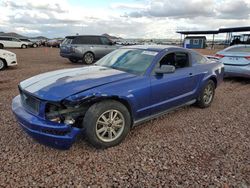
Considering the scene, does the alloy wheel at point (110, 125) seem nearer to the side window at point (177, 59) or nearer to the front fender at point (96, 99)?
the front fender at point (96, 99)

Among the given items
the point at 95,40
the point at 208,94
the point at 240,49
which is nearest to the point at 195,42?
the point at 95,40

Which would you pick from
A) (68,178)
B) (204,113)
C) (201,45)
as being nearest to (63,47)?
(204,113)

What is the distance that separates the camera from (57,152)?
312 centimetres

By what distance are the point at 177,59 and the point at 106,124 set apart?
223 cm

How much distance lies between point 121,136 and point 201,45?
37653 millimetres

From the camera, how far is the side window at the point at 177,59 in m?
4.28

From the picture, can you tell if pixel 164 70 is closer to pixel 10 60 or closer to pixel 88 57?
pixel 10 60

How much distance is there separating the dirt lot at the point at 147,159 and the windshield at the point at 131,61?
3.57 ft

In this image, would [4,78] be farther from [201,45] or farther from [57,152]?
[201,45]

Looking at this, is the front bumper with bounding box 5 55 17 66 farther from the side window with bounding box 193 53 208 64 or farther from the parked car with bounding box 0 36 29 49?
the parked car with bounding box 0 36 29 49

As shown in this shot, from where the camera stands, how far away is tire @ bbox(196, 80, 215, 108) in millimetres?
4885

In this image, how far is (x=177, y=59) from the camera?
4.50 m

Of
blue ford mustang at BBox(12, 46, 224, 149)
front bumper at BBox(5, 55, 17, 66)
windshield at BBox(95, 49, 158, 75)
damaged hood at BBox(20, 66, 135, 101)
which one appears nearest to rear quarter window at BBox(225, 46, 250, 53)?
blue ford mustang at BBox(12, 46, 224, 149)

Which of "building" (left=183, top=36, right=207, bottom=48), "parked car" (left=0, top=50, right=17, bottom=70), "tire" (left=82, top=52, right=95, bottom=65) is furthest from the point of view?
"building" (left=183, top=36, right=207, bottom=48)
